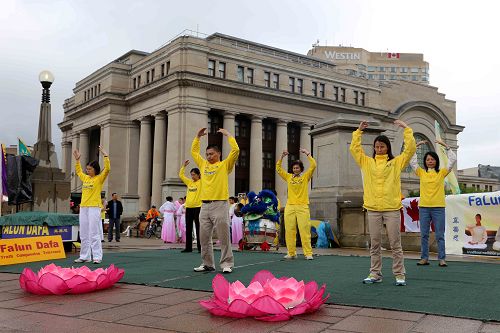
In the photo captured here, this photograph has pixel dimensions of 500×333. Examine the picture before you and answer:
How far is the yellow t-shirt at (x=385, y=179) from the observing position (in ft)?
22.1

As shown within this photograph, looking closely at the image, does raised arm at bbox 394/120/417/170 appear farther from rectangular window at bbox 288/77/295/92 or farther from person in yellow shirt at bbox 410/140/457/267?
rectangular window at bbox 288/77/295/92

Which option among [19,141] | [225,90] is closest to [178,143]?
[225,90]

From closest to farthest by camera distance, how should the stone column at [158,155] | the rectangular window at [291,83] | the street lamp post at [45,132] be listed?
the street lamp post at [45,132]
the stone column at [158,155]
the rectangular window at [291,83]

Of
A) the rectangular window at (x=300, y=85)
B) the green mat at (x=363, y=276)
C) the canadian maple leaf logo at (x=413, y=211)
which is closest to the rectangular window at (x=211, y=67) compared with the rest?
the rectangular window at (x=300, y=85)

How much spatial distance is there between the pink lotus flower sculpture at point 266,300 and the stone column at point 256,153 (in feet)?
149

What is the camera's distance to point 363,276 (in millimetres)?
7484

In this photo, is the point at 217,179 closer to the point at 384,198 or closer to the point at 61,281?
the point at 384,198

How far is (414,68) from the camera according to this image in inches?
5202

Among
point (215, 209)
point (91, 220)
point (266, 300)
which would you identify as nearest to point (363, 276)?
point (215, 209)

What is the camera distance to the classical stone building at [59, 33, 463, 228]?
46.3m

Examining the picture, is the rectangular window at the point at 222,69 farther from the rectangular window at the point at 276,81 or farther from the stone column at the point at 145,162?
the stone column at the point at 145,162

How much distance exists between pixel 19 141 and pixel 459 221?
13808 mm

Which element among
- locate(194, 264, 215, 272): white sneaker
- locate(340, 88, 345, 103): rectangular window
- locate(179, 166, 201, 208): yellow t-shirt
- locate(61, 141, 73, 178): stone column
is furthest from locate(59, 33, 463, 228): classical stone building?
locate(194, 264, 215, 272): white sneaker

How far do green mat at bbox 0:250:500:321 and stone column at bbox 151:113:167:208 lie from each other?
1481 inches
